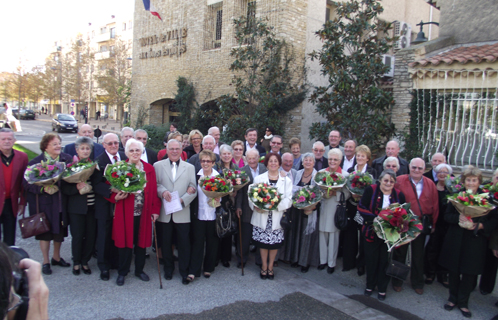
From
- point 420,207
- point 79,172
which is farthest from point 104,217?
point 420,207

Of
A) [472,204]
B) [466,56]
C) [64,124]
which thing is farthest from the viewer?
[64,124]

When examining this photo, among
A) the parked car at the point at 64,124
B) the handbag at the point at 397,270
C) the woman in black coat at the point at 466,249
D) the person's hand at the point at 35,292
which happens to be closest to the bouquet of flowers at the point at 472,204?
the woman in black coat at the point at 466,249

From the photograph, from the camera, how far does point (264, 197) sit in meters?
5.04

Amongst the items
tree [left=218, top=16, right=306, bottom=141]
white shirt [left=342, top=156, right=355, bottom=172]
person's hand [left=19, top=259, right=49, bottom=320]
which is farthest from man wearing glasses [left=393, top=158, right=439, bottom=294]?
tree [left=218, top=16, right=306, bottom=141]

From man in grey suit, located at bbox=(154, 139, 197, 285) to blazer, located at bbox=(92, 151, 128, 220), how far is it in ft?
2.30

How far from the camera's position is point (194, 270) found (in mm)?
5238

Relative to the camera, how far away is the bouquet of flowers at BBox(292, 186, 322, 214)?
5305 millimetres

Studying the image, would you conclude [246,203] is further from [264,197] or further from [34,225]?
[34,225]

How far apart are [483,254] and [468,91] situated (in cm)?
527

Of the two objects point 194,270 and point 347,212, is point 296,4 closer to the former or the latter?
point 347,212

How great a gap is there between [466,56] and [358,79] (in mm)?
2506

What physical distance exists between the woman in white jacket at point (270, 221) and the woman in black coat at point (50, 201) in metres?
2.77

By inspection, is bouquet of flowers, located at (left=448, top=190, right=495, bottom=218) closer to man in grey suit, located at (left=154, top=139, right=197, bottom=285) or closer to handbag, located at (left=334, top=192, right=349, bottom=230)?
handbag, located at (left=334, top=192, right=349, bottom=230)

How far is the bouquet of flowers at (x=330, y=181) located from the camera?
17.6ft
